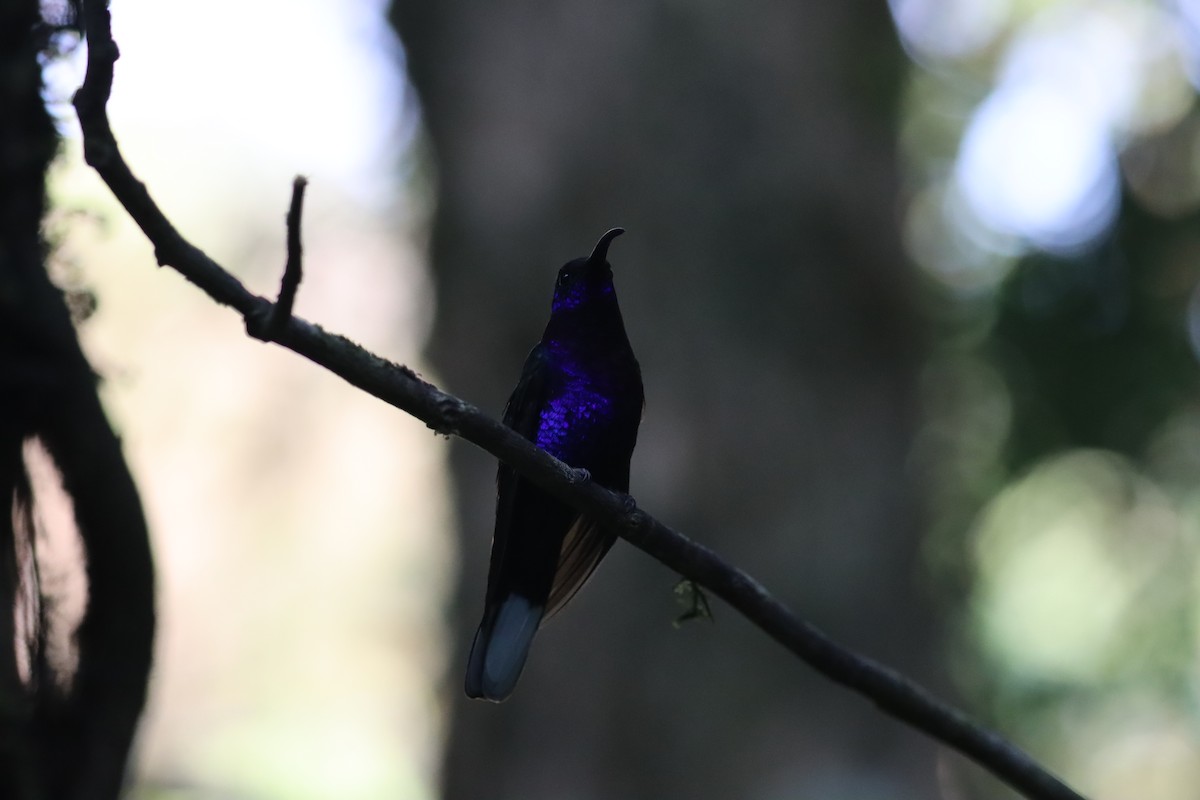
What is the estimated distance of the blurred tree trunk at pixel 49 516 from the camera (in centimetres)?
164

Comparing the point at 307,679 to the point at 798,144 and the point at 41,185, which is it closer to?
the point at 798,144

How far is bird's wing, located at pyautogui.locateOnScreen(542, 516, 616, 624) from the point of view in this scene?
7.91 ft

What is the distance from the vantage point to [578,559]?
2.49m

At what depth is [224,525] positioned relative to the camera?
10086 mm

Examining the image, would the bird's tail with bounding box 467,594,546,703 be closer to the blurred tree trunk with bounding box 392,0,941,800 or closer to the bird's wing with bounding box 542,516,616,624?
the bird's wing with bounding box 542,516,616,624

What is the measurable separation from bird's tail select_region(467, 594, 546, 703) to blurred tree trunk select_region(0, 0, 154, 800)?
0.63m

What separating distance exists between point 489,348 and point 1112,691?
23.2 ft

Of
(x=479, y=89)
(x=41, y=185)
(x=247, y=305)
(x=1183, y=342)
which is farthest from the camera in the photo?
(x=1183, y=342)

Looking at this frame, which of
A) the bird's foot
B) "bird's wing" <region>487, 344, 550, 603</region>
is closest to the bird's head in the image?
"bird's wing" <region>487, 344, 550, 603</region>

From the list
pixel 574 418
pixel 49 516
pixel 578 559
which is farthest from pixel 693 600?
pixel 49 516

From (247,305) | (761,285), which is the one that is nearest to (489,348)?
(761,285)

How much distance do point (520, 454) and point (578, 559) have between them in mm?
1057

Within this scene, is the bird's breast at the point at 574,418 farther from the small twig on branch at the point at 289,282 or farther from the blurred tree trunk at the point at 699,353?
the blurred tree trunk at the point at 699,353

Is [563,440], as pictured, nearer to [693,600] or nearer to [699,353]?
[693,600]
